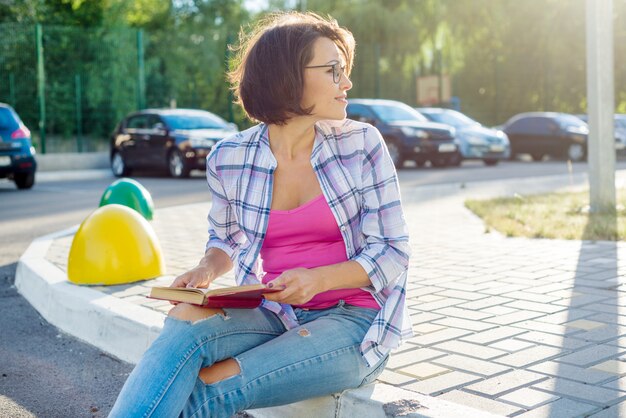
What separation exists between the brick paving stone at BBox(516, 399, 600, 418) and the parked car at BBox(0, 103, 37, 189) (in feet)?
47.2

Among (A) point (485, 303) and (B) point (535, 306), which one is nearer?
(B) point (535, 306)

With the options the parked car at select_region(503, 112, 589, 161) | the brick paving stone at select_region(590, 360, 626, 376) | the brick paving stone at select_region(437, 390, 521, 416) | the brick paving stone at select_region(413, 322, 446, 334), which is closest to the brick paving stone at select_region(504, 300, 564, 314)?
the brick paving stone at select_region(413, 322, 446, 334)

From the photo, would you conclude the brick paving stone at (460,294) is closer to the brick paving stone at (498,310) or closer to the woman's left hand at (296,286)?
the brick paving stone at (498,310)

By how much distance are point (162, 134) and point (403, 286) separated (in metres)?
16.3

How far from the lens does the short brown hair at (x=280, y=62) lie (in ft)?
9.46

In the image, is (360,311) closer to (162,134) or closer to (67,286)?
(67,286)

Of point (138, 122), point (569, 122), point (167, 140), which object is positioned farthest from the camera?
point (569, 122)

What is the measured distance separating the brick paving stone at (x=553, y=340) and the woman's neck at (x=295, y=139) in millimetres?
1465

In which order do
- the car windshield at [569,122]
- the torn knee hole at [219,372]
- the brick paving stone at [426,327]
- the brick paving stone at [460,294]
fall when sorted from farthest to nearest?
the car windshield at [569,122] → the brick paving stone at [460,294] → the brick paving stone at [426,327] → the torn knee hole at [219,372]

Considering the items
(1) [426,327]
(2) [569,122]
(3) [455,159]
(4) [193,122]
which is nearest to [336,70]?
(1) [426,327]

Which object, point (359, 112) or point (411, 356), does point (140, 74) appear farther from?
point (411, 356)

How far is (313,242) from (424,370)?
0.82 m

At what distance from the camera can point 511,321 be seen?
417 cm

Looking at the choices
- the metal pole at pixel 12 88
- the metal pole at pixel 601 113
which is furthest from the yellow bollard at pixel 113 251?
the metal pole at pixel 12 88
